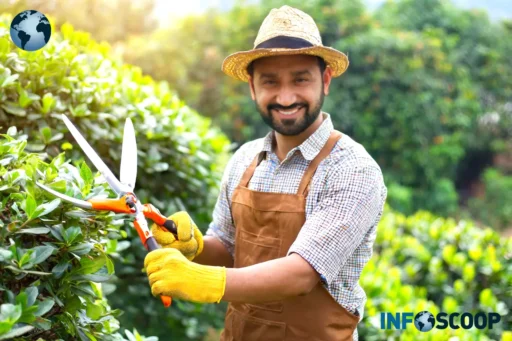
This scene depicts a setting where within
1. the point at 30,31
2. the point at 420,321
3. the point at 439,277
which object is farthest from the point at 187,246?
the point at 439,277

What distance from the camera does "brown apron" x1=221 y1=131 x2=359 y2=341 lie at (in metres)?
2.10

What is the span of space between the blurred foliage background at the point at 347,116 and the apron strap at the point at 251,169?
621 millimetres

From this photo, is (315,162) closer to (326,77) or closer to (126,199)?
(326,77)

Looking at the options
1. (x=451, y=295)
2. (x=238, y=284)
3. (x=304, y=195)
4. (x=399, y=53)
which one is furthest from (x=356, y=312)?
(x=399, y=53)

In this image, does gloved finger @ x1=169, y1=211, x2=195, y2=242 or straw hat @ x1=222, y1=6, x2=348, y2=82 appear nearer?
gloved finger @ x1=169, y1=211, x2=195, y2=242

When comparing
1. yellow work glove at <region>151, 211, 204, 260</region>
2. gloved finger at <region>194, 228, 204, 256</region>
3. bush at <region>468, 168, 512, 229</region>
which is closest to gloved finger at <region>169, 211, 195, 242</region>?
yellow work glove at <region>151, 211, 204, 260</region>

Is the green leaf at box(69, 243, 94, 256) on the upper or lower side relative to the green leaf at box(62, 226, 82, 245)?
lower

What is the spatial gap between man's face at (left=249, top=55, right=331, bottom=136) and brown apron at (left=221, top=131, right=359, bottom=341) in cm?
14

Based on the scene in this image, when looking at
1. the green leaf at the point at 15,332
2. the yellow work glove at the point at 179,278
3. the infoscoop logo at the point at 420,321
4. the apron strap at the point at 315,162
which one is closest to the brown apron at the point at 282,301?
the apron strap at the point at 315,162

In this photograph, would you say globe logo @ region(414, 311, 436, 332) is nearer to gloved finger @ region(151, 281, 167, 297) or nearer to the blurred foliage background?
the blurred foliage background

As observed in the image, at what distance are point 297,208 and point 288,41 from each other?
611 mm

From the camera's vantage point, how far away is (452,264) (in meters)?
4.12

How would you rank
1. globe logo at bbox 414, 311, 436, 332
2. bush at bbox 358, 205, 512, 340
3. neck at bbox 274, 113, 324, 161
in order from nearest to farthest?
neck at bbox 274, 113, 324, 161
globe logo at bbox 414, 311, 436, 332
bush at bbox 358, 205, 512, 340

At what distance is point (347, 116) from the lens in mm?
12812
